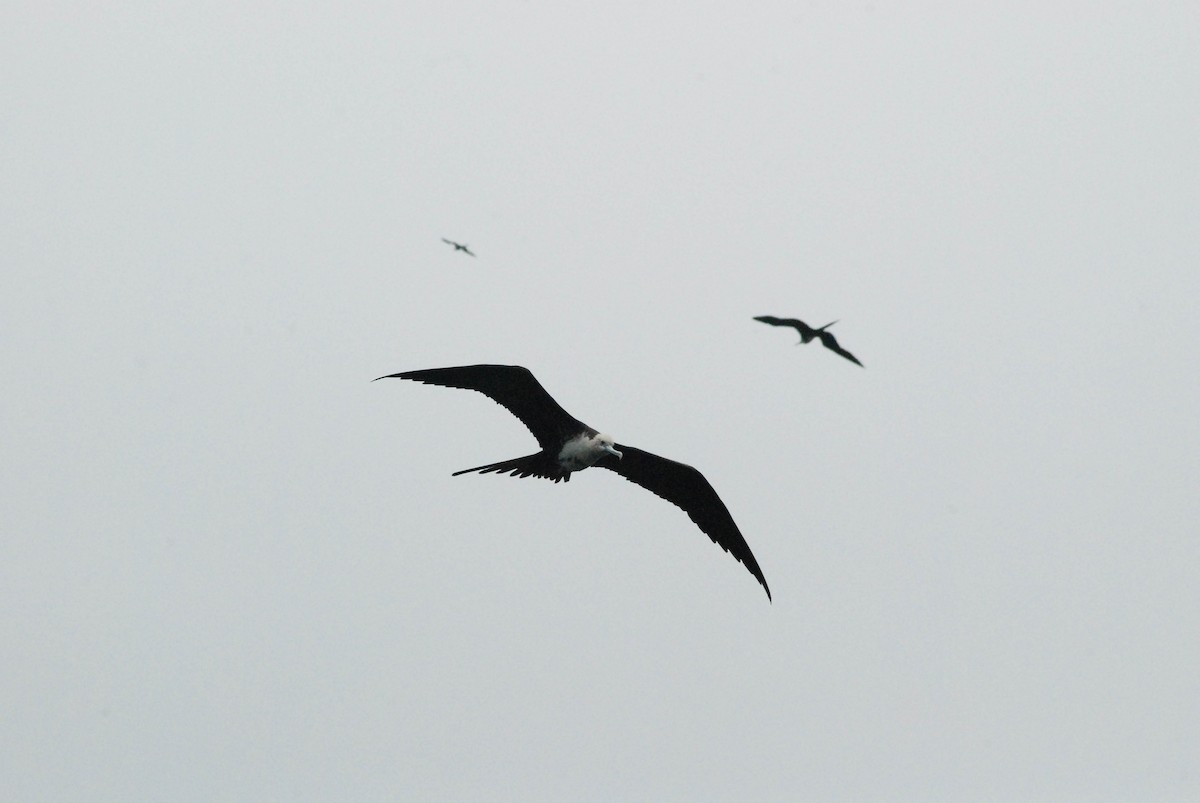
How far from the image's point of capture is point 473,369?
530 inches

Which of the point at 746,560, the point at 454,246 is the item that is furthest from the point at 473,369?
the point at 454,246

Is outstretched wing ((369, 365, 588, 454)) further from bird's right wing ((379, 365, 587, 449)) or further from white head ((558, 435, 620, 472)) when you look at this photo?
white head ((558, 435, 620, 472))

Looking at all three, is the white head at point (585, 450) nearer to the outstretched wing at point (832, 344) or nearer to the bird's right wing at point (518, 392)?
the bird's right wing at point (518, 392)

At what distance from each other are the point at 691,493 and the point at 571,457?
193 cm

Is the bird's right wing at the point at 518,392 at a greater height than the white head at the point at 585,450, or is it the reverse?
the bird's right wing at the point at 518,392

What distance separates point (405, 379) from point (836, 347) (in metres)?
5.46

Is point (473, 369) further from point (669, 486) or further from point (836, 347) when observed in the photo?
point (836, 347)

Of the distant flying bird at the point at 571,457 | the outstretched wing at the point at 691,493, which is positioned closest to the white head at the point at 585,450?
the distant flying bird at the point at 571,457

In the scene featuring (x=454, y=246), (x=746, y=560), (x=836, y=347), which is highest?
(x=454, y=246)

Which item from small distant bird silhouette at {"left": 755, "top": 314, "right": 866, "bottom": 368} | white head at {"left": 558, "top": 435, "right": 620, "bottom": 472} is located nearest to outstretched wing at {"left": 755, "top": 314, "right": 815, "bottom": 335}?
small distant bird silhouette at {"left": 755, "top": 314, "right": 866, "bottom": 368}

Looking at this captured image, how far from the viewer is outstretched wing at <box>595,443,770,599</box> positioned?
15039 mm

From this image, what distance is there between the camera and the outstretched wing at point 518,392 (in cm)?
1341

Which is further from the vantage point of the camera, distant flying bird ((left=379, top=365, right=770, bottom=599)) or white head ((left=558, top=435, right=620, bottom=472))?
white head ((left=558, top=435, right=620, bottom=472))

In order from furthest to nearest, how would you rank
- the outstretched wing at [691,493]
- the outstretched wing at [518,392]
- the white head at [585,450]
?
the outstretched wing at [691,493] → the white head at [585,450] → the outstretched wing at [518,392]
